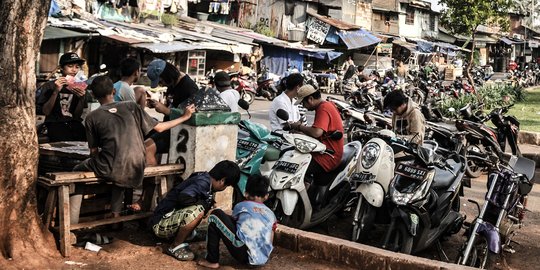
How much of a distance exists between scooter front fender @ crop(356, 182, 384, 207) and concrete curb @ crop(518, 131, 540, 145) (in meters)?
8.33

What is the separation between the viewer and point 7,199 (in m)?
4.80

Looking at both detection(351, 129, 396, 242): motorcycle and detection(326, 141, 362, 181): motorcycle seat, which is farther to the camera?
detection(326, 141, 362, 181): motorcycle seat

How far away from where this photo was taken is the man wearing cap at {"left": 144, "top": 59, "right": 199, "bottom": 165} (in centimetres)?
612

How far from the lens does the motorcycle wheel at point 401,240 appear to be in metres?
5.40

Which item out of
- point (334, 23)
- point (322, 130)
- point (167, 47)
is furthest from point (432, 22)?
point (322, 130)

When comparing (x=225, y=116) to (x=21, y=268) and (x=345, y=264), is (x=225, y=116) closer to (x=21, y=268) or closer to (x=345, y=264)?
(x=345, y=264)

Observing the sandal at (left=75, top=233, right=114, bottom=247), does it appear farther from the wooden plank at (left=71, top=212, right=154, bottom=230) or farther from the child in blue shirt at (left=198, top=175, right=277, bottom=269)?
the child in blue shirt at (left=198, top=175, right=277, bottom=269)

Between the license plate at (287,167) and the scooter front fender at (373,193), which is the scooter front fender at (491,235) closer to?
the scooter front fender at (373,193)

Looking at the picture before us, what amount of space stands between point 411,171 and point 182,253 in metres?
2.00

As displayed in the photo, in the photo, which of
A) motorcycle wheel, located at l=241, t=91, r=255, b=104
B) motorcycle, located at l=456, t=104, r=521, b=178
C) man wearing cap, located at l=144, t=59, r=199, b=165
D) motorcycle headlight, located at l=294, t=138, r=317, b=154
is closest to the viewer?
motorcycle headlight, located at l=294, t=138, r=317, b=154

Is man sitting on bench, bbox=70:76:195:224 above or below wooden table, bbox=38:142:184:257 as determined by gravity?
above

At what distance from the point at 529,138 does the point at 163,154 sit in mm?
9003

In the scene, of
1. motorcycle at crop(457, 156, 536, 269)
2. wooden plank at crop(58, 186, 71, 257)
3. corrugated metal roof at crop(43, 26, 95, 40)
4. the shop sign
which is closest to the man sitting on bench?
wooden plank at crop(58, 186, 71, 257)

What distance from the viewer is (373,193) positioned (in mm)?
5629
